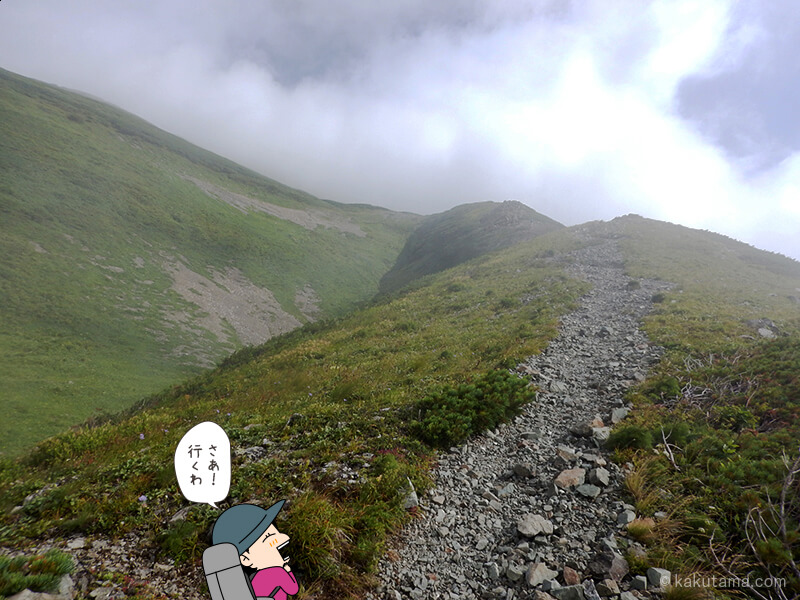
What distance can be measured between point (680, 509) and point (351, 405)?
850 centimetres

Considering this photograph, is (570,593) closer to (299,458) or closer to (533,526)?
(533,526)

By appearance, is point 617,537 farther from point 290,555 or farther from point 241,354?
point 241,354

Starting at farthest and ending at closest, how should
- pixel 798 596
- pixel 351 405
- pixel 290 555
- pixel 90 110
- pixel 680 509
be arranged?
1. pixel 90 110
2. pixel 351 405
3. pixel 680 509
4. pixel 290 555
5. pixel 798 596

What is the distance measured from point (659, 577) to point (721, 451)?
4652 mm

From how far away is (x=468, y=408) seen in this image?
10188 mm

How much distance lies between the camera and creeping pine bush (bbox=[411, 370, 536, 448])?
9.29m

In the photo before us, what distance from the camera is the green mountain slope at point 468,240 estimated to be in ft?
241

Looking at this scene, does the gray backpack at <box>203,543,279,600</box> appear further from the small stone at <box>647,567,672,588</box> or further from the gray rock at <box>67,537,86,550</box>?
the small stone at <box>647,567,672,588</box>

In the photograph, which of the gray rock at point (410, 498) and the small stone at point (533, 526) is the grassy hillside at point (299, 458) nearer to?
the gray rock at point (410, 498)

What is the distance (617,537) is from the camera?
6156 mm

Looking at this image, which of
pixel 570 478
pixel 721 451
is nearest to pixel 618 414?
pixel 721 451

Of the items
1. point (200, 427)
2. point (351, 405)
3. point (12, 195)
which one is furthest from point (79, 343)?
point (200, 427)

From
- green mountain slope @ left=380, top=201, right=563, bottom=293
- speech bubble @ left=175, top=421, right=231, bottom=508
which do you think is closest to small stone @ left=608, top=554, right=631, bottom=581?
speech bubble @ left=175, top=421, right=231, bottom=508

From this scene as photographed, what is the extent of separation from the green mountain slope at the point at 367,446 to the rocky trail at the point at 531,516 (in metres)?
0.55
